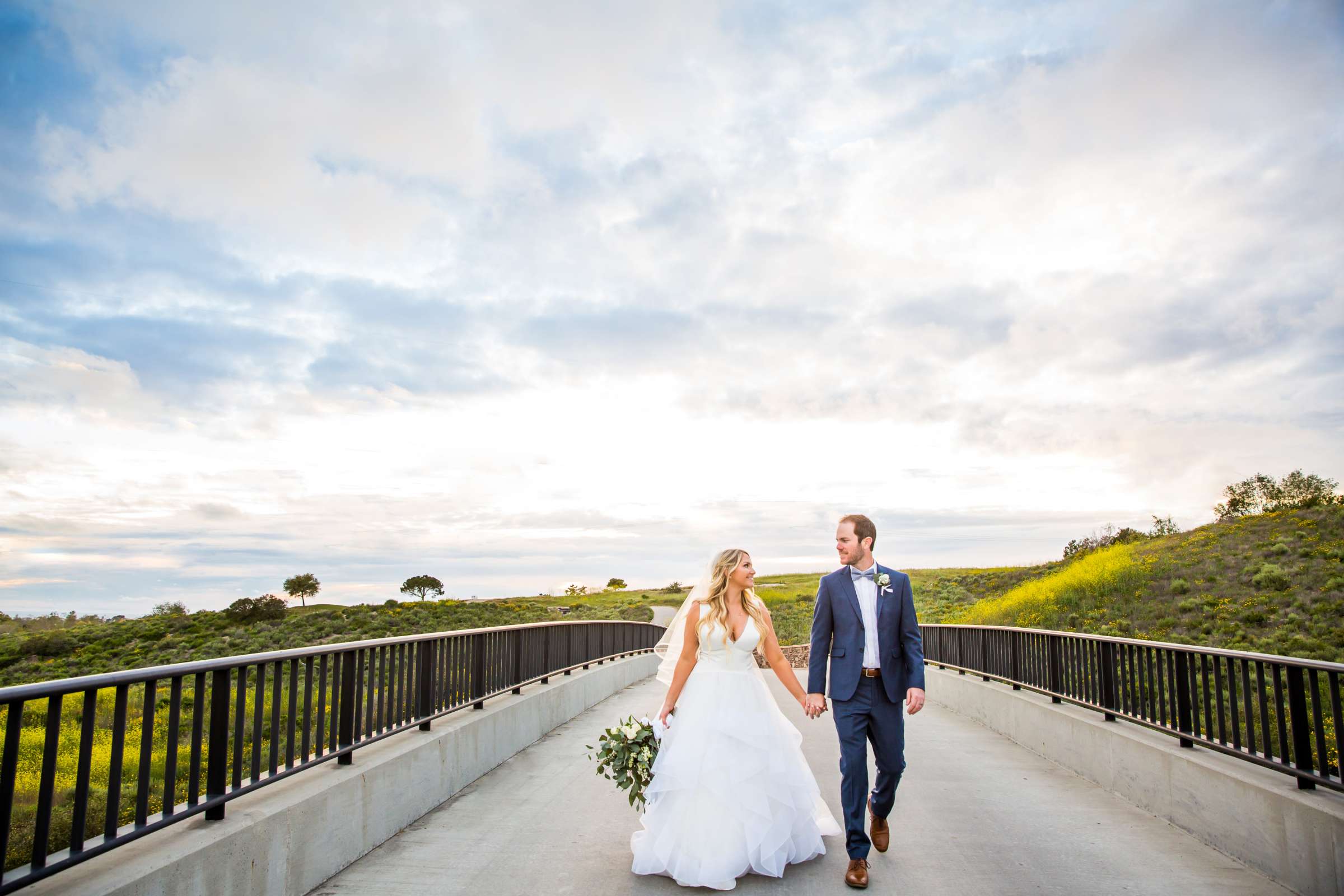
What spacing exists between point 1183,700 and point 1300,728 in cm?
148

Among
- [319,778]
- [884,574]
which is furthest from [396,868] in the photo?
[884,574]

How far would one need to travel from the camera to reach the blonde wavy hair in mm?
5566

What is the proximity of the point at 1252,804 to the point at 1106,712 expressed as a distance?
10.0 feet

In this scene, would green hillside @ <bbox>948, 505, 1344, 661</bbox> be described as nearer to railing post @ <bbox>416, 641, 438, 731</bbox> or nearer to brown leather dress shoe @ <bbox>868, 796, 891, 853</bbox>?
brown leather dress shoe @ <bbox>868, 796, 891, 853</bbox>

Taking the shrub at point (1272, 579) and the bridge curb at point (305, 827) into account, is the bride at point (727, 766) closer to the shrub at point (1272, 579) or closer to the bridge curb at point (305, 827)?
the bridge curb at point (305, 827)

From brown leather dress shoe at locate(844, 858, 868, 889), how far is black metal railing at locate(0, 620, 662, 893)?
10.8 feet

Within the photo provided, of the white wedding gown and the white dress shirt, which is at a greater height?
the white dress shirt

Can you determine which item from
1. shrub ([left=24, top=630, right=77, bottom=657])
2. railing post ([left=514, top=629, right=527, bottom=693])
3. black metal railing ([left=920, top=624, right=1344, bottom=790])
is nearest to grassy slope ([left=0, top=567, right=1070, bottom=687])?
shrub ([left=24, top=630, right=77, bottom=657])

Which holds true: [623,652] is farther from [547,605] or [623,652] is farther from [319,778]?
[547,605]

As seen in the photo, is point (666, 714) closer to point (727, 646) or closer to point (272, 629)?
point (727, 646)

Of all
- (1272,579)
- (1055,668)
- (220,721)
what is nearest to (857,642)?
(220,721)

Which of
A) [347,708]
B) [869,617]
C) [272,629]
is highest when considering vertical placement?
[869,617]

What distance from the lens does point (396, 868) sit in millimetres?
5324

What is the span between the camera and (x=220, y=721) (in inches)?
178
